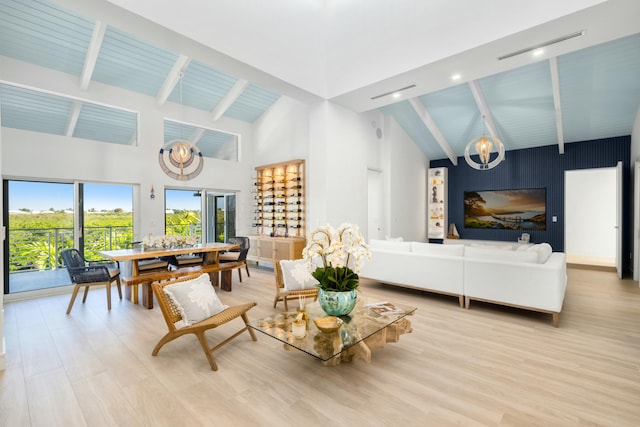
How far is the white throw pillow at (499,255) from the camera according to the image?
392 centimetres

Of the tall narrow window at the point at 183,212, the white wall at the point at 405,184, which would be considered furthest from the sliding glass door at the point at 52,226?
the white wall at the point at 405,184

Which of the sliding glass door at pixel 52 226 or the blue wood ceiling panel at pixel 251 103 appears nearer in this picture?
the sliding glass door at pixel 52 226

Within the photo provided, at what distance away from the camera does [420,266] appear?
4.73 meters

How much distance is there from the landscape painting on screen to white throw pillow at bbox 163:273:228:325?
8545 mm

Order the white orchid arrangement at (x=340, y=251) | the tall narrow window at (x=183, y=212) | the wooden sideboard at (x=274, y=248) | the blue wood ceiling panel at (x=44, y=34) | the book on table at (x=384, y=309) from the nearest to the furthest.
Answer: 1. the white orchid arrangement at (x=340, y=251)
2. the book on table at (x=384, y=309)
3. the blue wood ceiling panel at (x=44, y=34)
4. the wooden sideboard at (x=274, y=248)
5. the tall narrow window at (x=183, y=212)

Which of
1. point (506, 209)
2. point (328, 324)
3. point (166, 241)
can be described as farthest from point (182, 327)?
point (506, 209)

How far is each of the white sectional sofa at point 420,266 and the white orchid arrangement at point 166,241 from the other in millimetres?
3106

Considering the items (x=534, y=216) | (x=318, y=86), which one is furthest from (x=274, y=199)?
(x=534, y=216)

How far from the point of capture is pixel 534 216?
8.38m

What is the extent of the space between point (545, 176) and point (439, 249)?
565cm

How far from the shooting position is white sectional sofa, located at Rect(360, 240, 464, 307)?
4.41 meters

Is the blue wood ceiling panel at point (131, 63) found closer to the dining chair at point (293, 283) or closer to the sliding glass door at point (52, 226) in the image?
the sliding glass door at point (52, 226)

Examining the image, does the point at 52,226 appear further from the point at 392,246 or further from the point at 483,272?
the point at 483,272

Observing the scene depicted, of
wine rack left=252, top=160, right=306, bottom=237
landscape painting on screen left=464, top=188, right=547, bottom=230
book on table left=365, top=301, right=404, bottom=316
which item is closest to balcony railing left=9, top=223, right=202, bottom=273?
wine rack left=252, top=160, right=306, bottom=237
